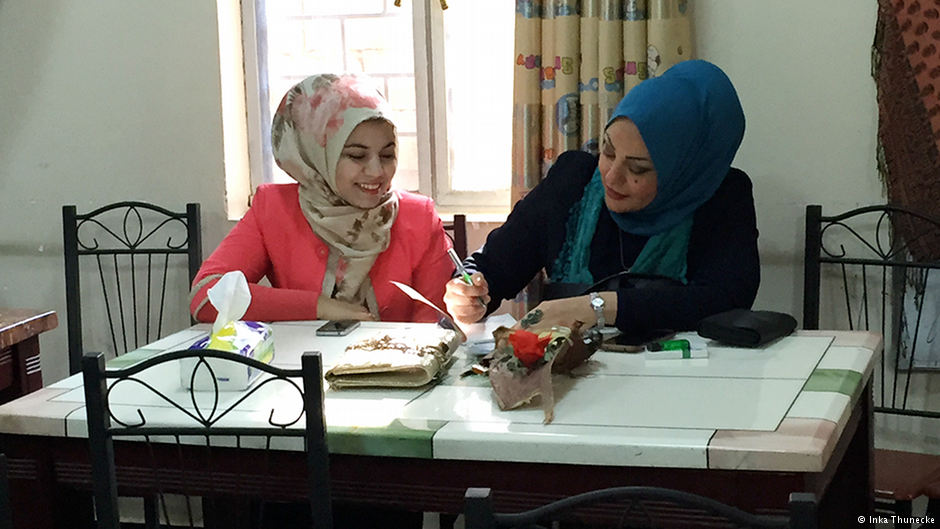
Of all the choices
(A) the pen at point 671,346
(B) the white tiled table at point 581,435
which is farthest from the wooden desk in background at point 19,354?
(A) the pen at point 671,346

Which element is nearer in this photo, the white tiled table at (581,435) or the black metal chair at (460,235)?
the white tiled table at (581,435)

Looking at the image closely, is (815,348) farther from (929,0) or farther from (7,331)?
(7,331)

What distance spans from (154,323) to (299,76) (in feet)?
2.85

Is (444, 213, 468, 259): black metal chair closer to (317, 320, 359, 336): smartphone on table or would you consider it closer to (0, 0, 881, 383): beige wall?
(0, 0, 881, 383): beige wall

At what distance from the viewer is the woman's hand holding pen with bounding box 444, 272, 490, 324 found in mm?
2051

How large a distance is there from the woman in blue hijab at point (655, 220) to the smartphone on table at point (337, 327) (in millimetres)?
209

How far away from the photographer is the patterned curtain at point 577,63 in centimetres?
241

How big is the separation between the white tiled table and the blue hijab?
16.6 inches

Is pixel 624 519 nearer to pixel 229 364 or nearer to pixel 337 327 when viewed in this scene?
pixel 229 364

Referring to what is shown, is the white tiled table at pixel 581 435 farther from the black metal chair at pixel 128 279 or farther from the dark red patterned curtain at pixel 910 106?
the black metal chair at pixel 128 279

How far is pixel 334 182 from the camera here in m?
2.33

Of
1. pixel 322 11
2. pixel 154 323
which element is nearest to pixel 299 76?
pixel 322 11

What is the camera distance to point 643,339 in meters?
1.88

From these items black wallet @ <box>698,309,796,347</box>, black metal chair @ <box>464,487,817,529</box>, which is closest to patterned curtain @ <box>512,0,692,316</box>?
black wallet @ <box>698,309,796,347</box>
